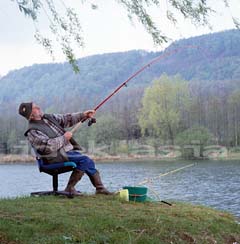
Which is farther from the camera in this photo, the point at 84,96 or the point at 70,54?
the point at 84,96

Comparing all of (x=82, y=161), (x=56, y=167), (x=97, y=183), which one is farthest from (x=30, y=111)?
(x=97, y=183)

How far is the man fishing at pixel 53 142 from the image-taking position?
21.5 feet

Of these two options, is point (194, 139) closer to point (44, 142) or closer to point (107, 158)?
point (107, 158)

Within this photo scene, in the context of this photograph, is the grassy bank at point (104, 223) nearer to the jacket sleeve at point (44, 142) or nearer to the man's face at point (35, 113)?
the jacket sleeve at point (44, 142)

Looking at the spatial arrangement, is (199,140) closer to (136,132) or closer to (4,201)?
(136,132)

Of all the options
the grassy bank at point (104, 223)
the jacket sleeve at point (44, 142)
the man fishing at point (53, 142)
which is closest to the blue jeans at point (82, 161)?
the man fishing at point (53, 142)

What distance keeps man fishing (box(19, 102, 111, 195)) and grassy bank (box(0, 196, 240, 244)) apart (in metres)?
0.44

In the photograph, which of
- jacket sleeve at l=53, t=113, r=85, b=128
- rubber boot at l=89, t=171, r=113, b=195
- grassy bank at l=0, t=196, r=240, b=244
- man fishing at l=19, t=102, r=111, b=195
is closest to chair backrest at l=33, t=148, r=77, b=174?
man fishing at l=19, t=102, r=111, b=195

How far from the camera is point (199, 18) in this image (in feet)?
19.4

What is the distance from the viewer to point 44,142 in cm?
650

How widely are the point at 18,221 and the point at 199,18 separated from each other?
3245 millimetres

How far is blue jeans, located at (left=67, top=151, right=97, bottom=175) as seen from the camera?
6770mm

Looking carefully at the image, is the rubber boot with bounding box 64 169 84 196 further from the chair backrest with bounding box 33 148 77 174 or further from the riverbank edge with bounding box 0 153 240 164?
the riverbank edge with bounding box 0 153 240 164

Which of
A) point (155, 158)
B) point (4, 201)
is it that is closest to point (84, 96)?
point (155, 158)
